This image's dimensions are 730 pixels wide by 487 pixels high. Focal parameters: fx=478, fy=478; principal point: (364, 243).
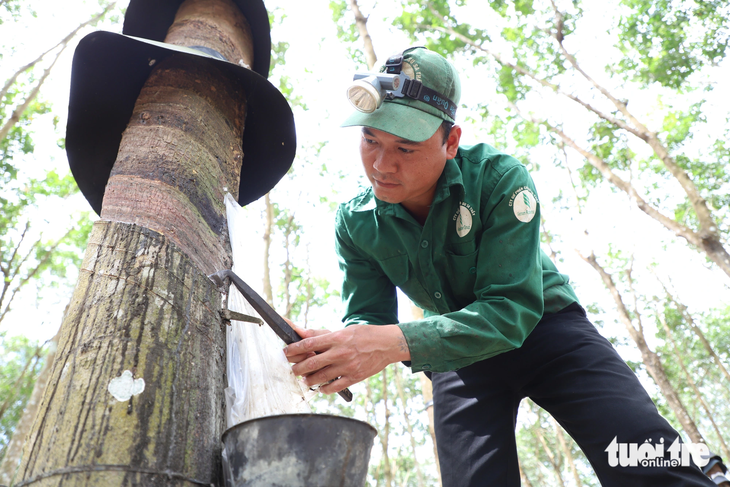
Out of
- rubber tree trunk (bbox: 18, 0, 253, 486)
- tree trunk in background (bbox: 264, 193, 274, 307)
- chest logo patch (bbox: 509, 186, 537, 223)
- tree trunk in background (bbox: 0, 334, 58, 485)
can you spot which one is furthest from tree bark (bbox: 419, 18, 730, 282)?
tree trunk in background (bbox: 0, 334, 58, 485)

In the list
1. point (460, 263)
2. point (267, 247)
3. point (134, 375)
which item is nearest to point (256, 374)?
point (134, 375)

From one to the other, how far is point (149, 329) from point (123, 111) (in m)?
1.39

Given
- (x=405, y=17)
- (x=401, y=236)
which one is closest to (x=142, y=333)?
(x=401, y=236)

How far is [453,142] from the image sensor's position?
1.87 metres

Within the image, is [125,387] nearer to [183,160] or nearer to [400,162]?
[183,160]

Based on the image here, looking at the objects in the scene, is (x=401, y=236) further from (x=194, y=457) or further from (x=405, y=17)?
(x=405, y=17)

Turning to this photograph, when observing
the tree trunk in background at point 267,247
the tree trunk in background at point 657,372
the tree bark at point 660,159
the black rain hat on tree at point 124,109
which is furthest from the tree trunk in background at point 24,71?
the tree trunk in background at point 657,372

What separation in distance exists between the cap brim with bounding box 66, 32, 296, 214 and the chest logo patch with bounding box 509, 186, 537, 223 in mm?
1207

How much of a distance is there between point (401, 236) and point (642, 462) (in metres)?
1.08

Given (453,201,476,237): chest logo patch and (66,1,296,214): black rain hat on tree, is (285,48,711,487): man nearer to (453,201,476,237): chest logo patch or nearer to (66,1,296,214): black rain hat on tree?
(453,201,476,237): chest logo patch

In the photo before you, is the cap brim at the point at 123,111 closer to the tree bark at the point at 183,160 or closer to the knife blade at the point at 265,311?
the tree bark at the point at 183,160

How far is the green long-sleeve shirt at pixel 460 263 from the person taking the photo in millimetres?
1443

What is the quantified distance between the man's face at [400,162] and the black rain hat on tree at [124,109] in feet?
2.33

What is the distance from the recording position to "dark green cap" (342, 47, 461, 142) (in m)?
1.62
